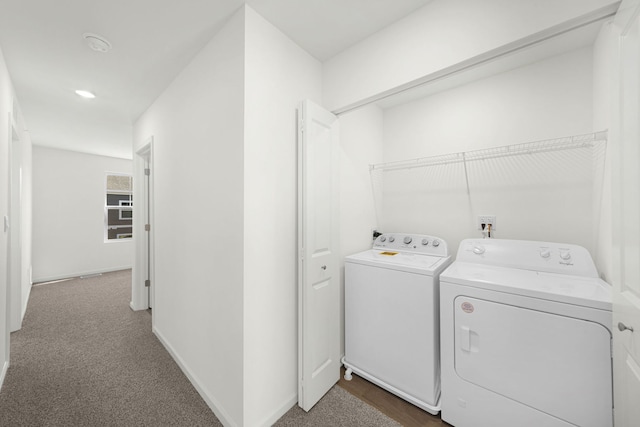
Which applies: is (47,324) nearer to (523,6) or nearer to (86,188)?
(86,188)

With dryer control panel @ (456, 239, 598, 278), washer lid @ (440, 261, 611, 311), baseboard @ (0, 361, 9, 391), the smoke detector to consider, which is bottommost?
baseboard @ (0, 361, 9, 391)

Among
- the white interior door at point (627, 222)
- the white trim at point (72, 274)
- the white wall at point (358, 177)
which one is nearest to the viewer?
the white interior door at point (627, 222)

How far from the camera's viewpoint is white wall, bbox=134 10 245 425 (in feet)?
4.82

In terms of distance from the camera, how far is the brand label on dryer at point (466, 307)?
1.42 meters

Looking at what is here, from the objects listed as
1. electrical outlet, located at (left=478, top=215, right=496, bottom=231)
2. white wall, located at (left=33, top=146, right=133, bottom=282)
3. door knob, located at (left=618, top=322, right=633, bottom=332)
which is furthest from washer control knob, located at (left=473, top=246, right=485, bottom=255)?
white wall, located at (left=33, top=146, right=133, bottom=282)

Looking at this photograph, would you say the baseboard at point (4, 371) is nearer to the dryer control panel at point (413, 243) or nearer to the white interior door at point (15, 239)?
the white interior door at point (15, 239)

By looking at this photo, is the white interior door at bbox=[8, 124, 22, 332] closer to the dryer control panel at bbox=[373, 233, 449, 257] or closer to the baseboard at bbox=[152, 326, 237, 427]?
the baseboard at bbox=[152, 326, 237, 427]

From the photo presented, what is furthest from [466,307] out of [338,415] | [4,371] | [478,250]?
[4,371]

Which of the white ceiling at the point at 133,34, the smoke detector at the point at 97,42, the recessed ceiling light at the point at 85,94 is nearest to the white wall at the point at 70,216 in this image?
the white ceiling at the point at 133,34

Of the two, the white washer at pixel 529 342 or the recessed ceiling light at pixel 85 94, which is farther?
the recessed ceiling light at pixel 85 94

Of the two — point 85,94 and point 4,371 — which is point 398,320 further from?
point 85,94

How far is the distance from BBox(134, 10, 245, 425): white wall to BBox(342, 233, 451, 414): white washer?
0.95 m

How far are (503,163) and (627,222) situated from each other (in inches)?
49.9

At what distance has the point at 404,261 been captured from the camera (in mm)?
1857
